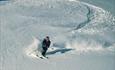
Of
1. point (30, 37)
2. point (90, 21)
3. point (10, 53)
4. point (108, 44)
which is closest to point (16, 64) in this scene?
point (10, 53)

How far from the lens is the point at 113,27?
2245cm

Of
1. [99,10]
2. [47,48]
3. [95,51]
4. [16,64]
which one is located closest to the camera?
[16,64]

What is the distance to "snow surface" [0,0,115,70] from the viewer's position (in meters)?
17.2

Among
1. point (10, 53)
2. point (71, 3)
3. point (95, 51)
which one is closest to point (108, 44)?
point (95, 51)

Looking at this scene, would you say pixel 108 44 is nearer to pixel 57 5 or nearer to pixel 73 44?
pixel 73 44

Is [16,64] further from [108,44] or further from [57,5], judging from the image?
[57,5]

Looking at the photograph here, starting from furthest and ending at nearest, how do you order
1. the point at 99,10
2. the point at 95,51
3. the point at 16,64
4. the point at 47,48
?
the point at 99,10
the point at 95,51
the point at 47,48
the point at 16,64

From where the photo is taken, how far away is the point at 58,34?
20.7 m

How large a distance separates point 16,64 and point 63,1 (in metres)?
11.6

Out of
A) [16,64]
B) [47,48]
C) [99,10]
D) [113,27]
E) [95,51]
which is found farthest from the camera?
[99,10]

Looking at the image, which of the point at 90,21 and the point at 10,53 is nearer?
the point at 10,53

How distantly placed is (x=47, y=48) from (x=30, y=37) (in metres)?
2.55

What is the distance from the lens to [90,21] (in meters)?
23.3

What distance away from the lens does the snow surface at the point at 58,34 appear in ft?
56.3
